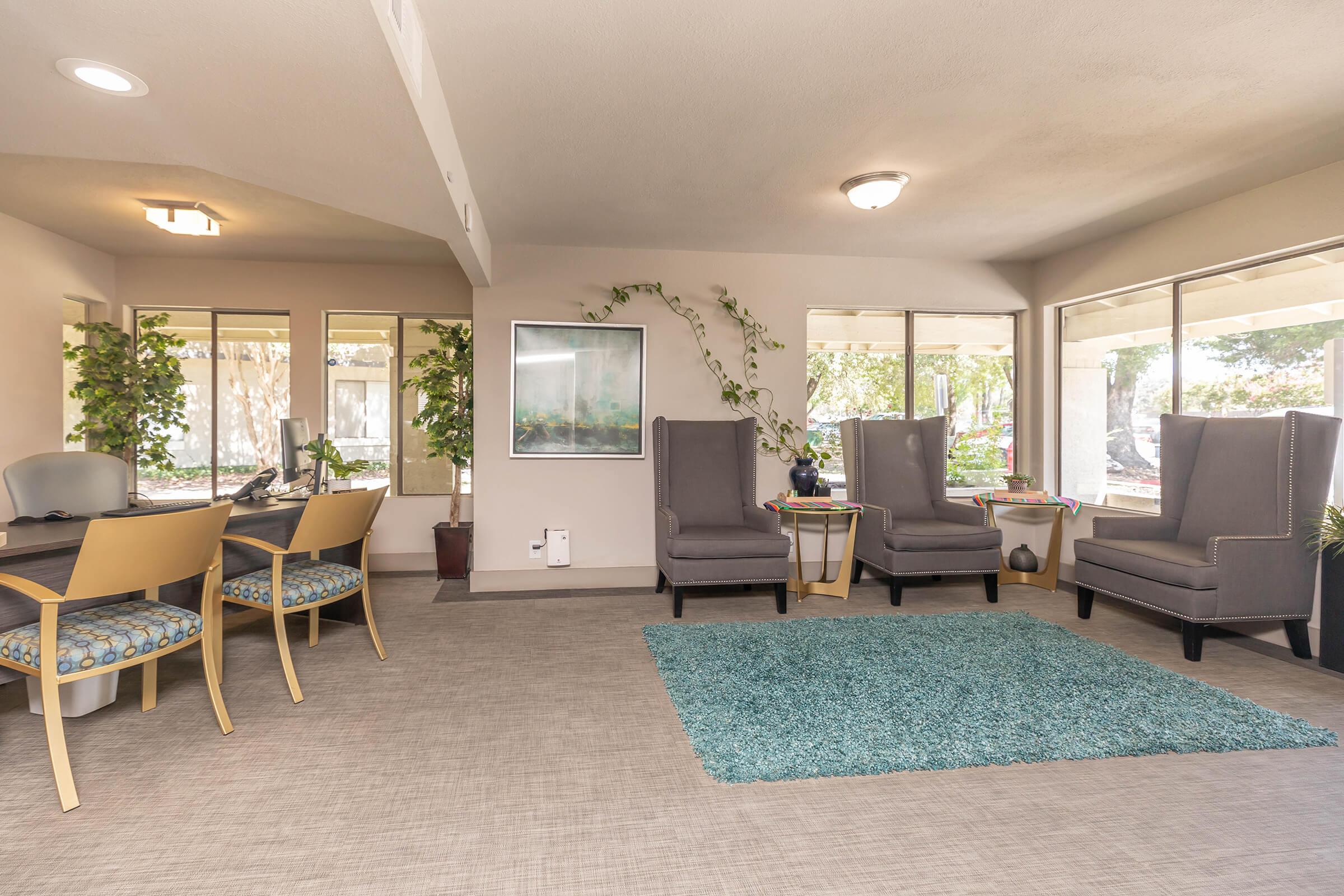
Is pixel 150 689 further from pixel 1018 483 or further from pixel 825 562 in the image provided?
pixel 1018 483

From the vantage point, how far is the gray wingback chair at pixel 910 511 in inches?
172

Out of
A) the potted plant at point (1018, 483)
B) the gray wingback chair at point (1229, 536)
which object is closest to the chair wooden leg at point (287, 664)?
the gray wingback chair at point (1229, 536)

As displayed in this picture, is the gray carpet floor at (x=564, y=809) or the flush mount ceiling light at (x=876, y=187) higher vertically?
the flush mount ceiling light at (x=876, y=187)

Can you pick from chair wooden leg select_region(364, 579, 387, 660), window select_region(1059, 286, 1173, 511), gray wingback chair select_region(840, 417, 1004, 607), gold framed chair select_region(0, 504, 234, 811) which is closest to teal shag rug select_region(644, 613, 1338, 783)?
gray wingback chair select_region(840, 417, 1004, 607)

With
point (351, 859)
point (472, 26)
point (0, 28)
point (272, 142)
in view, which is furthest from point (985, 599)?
point (0, 28)

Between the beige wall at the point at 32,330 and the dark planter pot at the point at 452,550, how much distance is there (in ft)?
8.75

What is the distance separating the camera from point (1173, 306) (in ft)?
14.5

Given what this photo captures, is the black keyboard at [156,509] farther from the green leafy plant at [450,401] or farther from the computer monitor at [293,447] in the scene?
the green leafy plant at [450,401]

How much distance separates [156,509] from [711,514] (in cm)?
315

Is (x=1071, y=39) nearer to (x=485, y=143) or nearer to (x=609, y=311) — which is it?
(x=485, y=143)

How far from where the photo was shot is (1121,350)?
4.81 meters

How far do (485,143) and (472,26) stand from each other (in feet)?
3.24

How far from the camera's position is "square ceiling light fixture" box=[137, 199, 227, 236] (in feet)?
13.3

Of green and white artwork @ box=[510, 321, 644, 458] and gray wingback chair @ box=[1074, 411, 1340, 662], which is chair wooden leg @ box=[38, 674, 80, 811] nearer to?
green and white artwork @ box=[510, 321, 644, 458]
